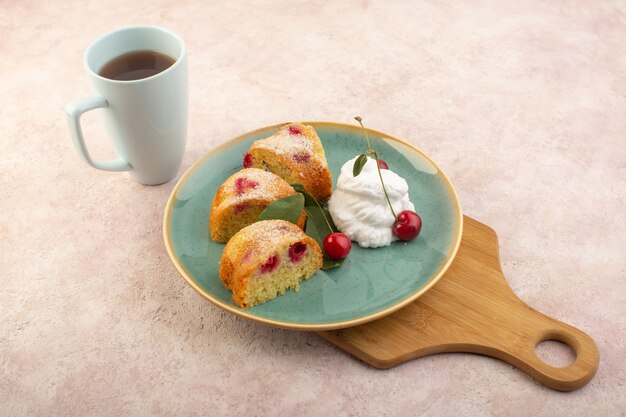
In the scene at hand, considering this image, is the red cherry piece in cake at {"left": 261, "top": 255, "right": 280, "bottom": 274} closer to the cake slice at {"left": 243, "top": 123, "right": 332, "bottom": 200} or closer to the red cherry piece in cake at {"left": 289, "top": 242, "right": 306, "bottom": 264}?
the red cherry piece in cake at {"left": 289, "top": 242, "right": 306, "bottom": 264}

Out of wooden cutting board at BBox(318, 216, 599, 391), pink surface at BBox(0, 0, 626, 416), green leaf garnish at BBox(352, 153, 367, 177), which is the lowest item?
pink surface at BBox(0, 0, 626, 416)

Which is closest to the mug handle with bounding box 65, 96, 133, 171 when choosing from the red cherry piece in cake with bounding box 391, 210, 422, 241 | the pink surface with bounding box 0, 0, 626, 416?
the pink surface with bounding box 0, 0, 626, 416

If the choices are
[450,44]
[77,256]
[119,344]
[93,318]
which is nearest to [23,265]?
[77,256]

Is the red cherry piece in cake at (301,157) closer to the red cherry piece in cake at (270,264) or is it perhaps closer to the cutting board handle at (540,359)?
the red cherry piece in cake at (270,264)

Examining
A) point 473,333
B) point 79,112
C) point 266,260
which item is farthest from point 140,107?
point 473,333

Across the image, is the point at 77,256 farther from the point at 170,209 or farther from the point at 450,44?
the point at 450,44
